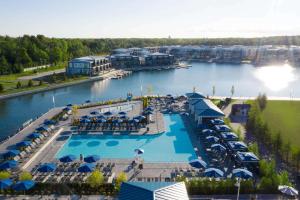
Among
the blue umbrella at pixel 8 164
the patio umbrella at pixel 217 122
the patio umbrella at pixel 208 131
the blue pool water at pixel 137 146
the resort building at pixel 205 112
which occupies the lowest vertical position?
the blue pool water at pixel 137 146

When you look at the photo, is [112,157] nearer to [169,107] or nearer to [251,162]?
[251,162]

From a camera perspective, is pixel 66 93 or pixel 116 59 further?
pixel 116 59

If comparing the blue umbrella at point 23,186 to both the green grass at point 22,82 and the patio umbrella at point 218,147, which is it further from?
the green grass at point 22,82

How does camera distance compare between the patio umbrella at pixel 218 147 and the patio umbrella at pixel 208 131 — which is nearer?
the patio umbrella at pixel 218 147

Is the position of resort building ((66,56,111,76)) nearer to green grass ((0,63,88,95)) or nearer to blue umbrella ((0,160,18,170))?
green grass ((0,63,88,95))

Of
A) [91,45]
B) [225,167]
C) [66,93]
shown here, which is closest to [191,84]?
[66,93]

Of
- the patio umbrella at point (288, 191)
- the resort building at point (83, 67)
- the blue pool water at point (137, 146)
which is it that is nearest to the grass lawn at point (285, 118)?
the blue pool water at point (137, 146)

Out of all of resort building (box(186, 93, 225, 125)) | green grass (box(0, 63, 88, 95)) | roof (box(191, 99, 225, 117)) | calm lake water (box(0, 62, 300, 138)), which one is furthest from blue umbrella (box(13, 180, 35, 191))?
green grass (box(0, 63, 88, 95))
